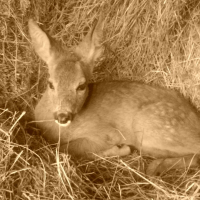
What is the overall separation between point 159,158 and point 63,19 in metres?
2.54

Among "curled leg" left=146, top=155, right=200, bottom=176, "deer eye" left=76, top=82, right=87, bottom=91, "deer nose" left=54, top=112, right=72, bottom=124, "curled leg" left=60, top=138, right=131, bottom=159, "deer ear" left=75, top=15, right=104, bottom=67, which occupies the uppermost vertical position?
"deer ear" left=75, top=15, right=104, bottom=67

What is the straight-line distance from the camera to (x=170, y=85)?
217 inches

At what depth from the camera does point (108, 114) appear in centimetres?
509

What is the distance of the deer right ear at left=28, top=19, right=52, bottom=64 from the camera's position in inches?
179

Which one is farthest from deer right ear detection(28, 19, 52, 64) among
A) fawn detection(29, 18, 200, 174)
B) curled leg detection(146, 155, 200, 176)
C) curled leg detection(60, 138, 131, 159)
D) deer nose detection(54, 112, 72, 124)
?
curled leg detection(146, 155, 200, 176)

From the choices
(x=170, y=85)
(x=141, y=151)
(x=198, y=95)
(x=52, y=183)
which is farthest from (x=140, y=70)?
(x=52, y=183)

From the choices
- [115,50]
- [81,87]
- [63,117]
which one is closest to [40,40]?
[81,87]

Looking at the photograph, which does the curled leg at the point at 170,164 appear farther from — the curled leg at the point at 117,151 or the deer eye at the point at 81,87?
the deer eye at the point at 81,87

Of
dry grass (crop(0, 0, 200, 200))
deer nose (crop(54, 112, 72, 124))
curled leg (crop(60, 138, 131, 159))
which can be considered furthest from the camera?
curled leg (crop(60, 138, 131, 159))

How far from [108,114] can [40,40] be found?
1364mm

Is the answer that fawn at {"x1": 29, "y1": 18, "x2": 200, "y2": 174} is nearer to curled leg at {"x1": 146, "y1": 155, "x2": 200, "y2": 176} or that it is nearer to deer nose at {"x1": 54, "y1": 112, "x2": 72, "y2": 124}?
curled leg at {"x1": 146, "y1": 155, "x2": 200, "y2": 176}

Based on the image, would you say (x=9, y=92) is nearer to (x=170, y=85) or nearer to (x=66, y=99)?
(x=66, y=99)

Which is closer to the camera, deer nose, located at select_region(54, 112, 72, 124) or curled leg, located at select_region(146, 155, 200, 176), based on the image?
deer nose, located at select_region(54, 112, 72, 124)

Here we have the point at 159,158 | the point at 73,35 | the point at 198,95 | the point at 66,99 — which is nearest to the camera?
the point at 66,99
